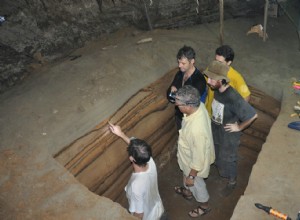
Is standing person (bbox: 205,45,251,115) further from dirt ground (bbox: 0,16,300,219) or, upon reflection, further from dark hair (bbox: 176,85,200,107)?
dark hair (bbox: 176,85,200,107)

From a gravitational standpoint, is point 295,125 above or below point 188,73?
below

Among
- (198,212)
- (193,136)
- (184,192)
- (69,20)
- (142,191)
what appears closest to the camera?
(142,191)

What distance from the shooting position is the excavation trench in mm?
3980

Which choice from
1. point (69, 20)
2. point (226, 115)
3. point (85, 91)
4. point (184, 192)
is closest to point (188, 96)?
point (226, 115)

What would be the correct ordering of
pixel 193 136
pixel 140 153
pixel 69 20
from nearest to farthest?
pixel 140 153 → pixel 193 136 → pixel 69 20

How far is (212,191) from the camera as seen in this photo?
194 inches

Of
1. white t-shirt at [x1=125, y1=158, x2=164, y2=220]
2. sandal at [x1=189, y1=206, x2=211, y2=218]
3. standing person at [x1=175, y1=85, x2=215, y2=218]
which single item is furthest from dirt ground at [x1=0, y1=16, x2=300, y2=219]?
sandal at [x1=189, y1=206, x2=211, y2=218]

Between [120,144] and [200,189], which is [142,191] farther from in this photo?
[120,144]

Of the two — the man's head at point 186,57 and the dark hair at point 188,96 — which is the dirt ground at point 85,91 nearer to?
the man's head at point 186,57

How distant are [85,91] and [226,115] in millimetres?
1995

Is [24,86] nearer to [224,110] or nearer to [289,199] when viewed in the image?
[224,110]

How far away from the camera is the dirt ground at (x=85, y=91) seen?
319 centimetres

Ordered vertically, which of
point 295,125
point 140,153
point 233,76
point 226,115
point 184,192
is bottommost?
point 184,192

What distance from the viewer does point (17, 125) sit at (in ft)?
13.2
